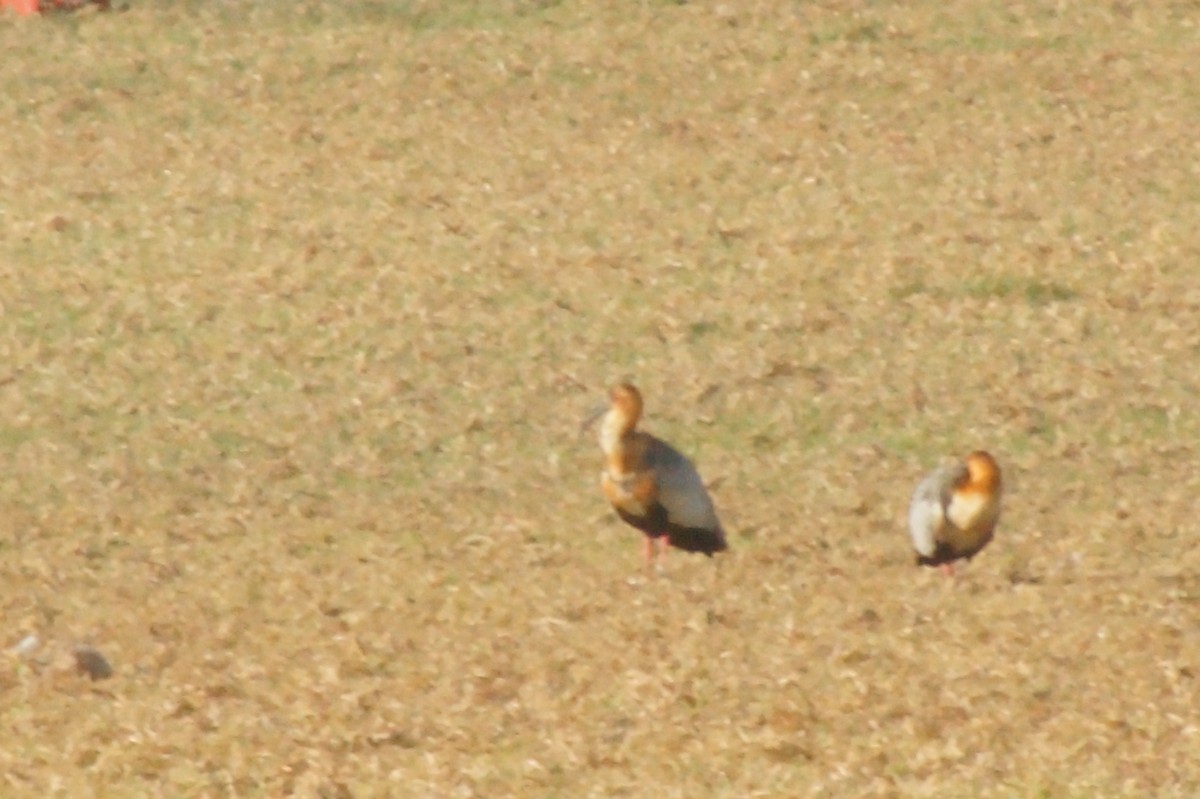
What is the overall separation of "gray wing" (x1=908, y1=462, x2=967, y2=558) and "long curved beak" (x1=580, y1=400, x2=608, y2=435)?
1526 millimetres

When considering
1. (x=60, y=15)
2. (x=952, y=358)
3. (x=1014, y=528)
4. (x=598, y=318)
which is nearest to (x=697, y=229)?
(x=598, y=318)

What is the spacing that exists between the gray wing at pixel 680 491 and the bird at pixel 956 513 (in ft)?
1.98

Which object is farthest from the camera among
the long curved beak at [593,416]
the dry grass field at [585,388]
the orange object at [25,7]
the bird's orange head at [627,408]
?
the orange object at [25,7]

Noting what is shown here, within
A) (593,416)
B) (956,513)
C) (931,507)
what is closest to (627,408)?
(593,416)

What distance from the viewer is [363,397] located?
31.7 feet

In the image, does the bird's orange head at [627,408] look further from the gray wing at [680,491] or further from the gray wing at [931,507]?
the gray wing at [931,507]

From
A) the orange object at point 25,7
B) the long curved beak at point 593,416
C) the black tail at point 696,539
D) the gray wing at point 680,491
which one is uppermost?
the gray wing at point 680,491

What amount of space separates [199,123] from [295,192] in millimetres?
1203

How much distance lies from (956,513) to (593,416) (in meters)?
1.95

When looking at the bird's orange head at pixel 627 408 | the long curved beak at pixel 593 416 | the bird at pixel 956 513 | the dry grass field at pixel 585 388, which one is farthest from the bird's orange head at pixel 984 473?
the long curved beak at pixel 593 416

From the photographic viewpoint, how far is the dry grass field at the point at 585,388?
6094mm

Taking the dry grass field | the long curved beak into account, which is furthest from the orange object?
the long curved beak

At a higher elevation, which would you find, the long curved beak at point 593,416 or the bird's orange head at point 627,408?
the bird's orange head at point 627,408

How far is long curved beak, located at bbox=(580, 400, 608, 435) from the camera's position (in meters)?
9.02
